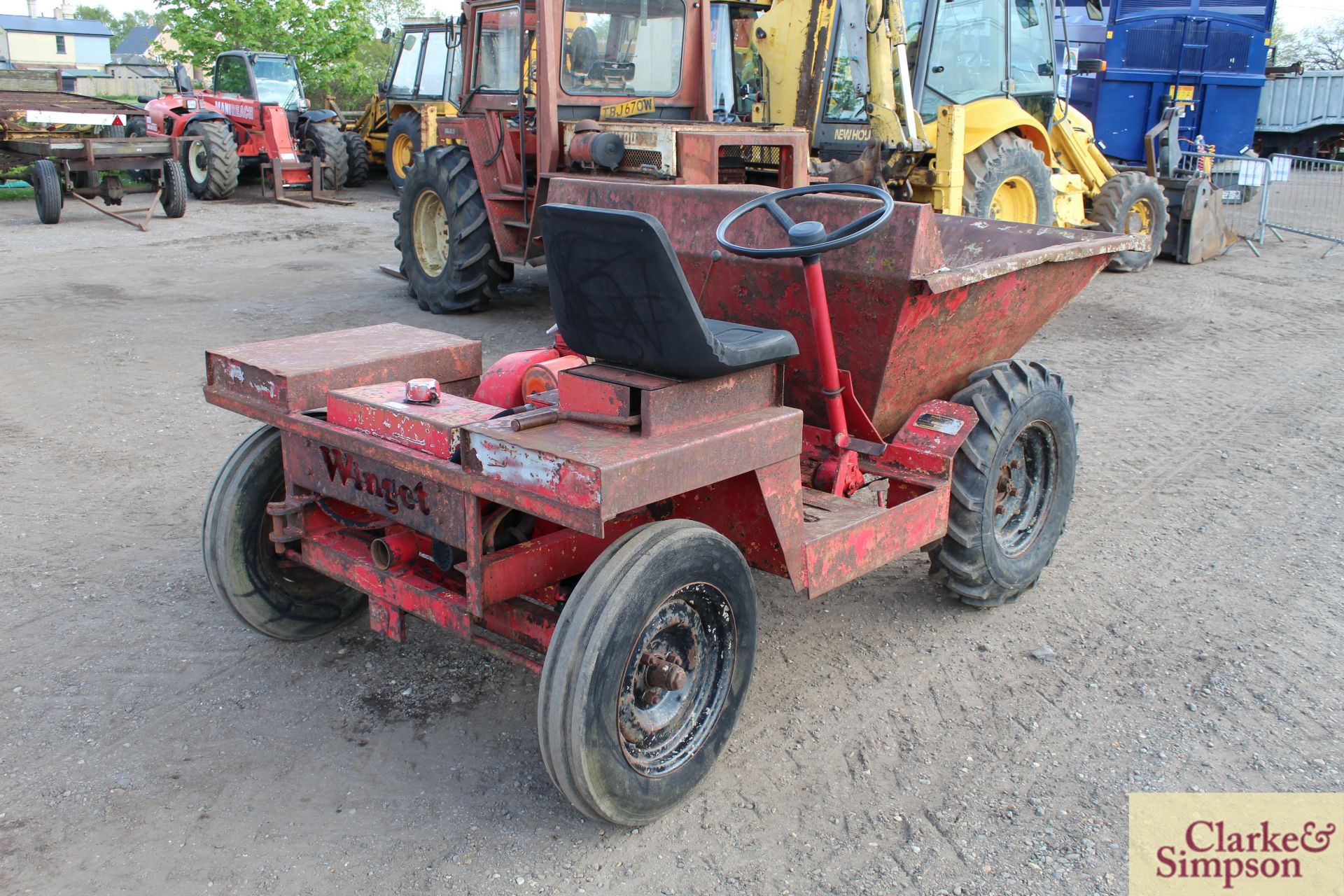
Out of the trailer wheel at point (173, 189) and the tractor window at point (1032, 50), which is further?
the trailer wheel at point (173, 189)

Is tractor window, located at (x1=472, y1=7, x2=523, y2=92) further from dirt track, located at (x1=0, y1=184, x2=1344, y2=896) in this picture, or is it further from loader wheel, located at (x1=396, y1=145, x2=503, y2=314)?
dirt track, located at (x1=0, y1=184, x2=1344, y2=896)

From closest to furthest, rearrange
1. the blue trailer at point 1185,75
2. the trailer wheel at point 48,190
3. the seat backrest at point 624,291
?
the seat backrest at point 624,291, the trailer wheel at point 48,190, the blue trailer at point 1185,75

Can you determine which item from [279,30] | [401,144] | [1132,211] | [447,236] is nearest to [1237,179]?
[1132,211]

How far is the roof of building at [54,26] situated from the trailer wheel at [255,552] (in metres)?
80.2

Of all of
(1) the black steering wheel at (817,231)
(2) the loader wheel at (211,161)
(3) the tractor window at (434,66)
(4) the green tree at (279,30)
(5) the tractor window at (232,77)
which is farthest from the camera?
(4) the green tree at (279,30)

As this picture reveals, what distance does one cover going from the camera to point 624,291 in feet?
8.71

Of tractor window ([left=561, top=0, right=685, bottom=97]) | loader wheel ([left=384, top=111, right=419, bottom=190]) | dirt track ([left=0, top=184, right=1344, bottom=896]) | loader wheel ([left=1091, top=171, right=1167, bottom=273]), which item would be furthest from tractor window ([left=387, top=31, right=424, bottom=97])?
dirt track ([left=0, top=184, right=1344, bottom=896])

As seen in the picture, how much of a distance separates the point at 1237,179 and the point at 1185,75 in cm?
324

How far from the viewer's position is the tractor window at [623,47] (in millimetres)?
7477

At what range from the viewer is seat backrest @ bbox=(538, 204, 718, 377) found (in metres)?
2.54

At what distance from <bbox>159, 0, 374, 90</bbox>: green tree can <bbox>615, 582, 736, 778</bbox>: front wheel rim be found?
23.9 m

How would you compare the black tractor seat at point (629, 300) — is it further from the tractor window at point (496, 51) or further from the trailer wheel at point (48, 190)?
the trailer wheel at point (48, 190)

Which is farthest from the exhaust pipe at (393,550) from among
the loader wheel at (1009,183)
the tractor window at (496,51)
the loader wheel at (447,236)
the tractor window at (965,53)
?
the tractor window at (965,53)

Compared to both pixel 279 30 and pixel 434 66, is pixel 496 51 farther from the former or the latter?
pixel 279 30
